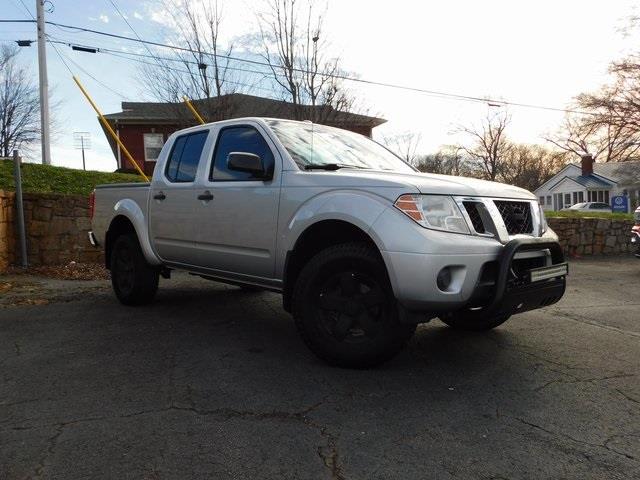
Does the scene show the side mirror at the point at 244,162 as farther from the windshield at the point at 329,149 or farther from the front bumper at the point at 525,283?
the front bumper at the point at 525,283

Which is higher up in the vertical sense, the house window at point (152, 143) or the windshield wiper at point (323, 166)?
the house window at point (152, 143)

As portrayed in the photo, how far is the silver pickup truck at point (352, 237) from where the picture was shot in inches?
127

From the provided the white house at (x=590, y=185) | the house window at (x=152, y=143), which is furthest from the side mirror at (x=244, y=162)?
the white house at (x=590, y=185)

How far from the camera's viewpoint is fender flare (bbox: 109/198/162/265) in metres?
5.54

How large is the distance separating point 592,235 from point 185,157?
36.2 feet

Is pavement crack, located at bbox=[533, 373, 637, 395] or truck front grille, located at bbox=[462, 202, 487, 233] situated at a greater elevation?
truck front grille, located at bbox=[462, 202, 487, 233]

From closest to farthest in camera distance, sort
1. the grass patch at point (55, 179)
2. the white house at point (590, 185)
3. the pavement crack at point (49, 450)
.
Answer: the pavement crack at point (49, 450)
the grass patch at point (55, 179)
the white house at point (590, 185)

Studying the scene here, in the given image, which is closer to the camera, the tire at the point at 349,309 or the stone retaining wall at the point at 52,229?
the tire at the point at 349,309

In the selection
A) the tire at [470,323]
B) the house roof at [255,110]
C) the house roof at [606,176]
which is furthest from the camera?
the house roof at [606,176]

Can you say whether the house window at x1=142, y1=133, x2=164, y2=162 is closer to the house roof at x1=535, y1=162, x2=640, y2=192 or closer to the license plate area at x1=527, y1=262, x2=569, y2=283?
the license plate area at x1=527, y1=262, x2=569, y2=283

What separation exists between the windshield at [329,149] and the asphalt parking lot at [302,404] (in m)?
1.55

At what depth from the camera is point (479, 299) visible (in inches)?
129

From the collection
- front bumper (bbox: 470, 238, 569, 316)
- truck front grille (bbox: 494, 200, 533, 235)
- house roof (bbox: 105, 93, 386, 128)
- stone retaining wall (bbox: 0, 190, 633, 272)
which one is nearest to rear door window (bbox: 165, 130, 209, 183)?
truck front grille (bbox: 494, 200, 533, 235)

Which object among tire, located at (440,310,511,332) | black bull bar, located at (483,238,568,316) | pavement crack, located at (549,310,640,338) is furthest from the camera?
pavement crack, located at (549,310,640,338)
